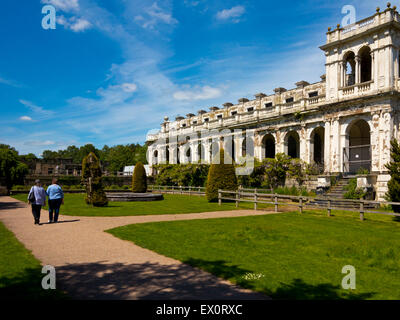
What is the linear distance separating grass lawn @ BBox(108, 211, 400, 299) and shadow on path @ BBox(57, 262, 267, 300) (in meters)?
0.45

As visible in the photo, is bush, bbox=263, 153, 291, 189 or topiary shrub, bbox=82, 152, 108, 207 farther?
bush, bbox=263, 153, 291, 189

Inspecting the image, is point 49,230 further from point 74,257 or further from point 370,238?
point 370,238

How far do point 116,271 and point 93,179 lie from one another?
12.8 m

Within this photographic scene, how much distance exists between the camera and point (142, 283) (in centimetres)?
521

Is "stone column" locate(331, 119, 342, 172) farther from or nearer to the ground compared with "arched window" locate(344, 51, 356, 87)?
nearer to the ground

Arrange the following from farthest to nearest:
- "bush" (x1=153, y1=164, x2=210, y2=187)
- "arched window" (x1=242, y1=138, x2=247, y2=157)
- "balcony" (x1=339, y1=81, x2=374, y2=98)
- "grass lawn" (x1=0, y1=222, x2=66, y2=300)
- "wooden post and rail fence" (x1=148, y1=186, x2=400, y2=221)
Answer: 1. "bush" (x1=153, y1=164, x2=210, y2=187)
2. "arched window" (x1=242, y1=138, x2=247, y2=157)
3. "balcony" (x1=339, y1=81, x2=374, y2=98)
4. "wooden post and rail fence" (x1=148, y1=186, x2=400, y2=221)
5. "grass lawn" (x1=0, y1=222, x2=66, y2=300)

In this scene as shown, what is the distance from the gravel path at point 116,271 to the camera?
4.83m

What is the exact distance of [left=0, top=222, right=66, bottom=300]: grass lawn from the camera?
466 centimetres

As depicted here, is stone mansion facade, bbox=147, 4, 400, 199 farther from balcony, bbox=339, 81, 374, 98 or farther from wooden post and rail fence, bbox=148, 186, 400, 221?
wooden post and rail fence, bbox=148, 186, 400, 221

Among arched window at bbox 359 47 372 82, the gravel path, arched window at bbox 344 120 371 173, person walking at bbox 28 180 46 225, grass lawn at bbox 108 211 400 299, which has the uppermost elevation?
arched window at bbox 359 47 372 82

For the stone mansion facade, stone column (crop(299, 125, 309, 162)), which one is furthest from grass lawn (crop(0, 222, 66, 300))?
stone column (crop(299, 125, 309, 162))

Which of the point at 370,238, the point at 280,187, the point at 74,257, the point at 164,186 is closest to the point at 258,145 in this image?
the point at 280,187

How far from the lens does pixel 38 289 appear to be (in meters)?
4.87

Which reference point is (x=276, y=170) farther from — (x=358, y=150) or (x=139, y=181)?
(x=139, y=181)
